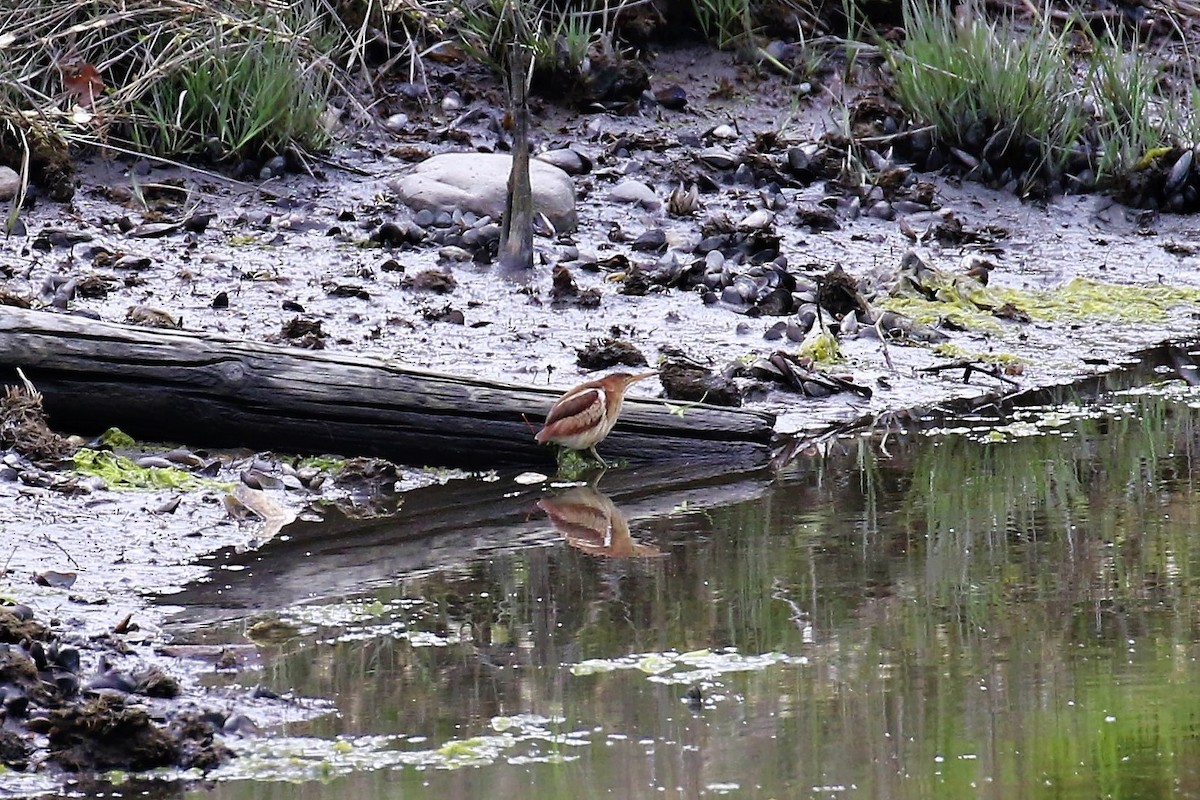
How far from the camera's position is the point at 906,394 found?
6.96 m

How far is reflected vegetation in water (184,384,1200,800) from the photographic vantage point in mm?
3303

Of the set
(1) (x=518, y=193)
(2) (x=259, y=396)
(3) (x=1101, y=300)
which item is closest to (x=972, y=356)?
(3) (x=1101, y=300)

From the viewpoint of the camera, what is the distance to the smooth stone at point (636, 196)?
9.35 meters

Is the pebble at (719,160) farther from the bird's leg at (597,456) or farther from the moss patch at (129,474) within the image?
the moss patch at (129,474)

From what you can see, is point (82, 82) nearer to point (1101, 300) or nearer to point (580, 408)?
point (580, 408)

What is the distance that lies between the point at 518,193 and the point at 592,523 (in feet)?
10.1

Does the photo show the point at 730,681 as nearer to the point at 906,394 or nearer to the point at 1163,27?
the point at 906,394

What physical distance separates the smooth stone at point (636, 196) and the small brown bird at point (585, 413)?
3.68m

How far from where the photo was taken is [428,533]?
5.21 m

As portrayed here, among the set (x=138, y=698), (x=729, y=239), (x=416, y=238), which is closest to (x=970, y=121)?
(x=729, y=239)

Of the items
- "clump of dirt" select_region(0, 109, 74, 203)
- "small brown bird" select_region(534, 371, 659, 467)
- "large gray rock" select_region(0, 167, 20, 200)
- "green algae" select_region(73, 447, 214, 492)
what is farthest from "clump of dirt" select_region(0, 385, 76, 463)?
"clump of dirt" select_region(0, 109, 74, 203)

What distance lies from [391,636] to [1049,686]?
1.54m

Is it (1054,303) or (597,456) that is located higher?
(597,456)

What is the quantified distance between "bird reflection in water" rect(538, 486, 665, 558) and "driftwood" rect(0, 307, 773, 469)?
0.99 feet
